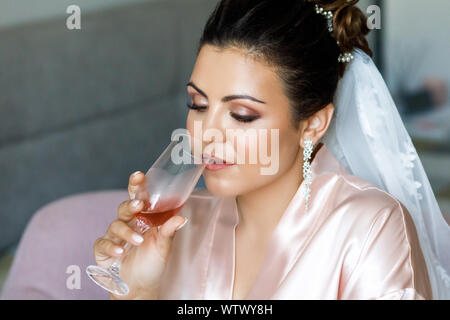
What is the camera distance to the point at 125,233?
1.31 meters

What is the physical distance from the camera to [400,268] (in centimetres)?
129

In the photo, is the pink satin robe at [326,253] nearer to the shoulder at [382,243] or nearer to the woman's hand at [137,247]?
the shoulder at [382,243]

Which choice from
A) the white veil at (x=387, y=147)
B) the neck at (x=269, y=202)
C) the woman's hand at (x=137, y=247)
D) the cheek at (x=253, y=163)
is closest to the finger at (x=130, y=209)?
the woman's hand at (x=137, y=247)

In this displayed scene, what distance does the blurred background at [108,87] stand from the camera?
9.79 feet

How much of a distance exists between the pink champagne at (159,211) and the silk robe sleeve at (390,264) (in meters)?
0.40

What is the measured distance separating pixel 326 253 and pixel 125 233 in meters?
0.44

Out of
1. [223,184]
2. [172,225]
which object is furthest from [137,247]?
[223,184]

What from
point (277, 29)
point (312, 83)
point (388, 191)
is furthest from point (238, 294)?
point (277, 29)

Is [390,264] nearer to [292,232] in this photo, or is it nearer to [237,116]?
[292,232]

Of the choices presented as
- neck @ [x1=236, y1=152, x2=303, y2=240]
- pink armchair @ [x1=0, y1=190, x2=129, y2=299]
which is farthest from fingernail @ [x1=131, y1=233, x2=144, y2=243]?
pink armchair @ [x1=0, y1=190, x2=129, y2=299]

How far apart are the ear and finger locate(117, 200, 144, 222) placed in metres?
0.43

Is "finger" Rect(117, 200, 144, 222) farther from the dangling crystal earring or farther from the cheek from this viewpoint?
the dangling crystal earring

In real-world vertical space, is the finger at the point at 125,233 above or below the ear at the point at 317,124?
below
